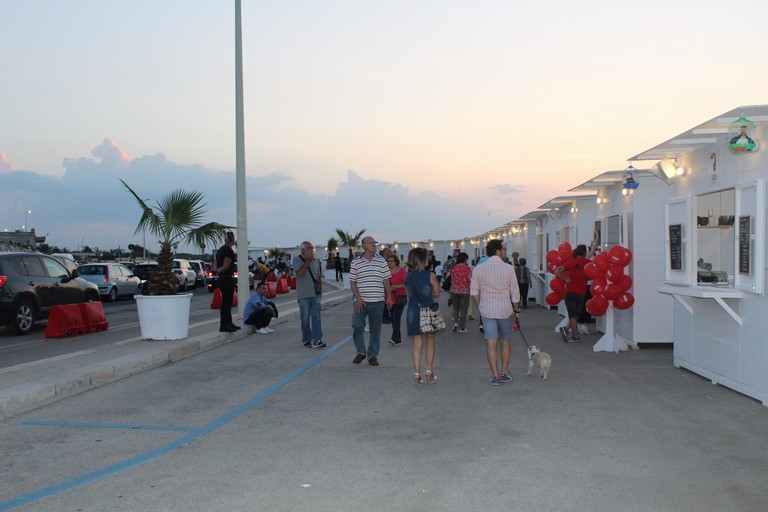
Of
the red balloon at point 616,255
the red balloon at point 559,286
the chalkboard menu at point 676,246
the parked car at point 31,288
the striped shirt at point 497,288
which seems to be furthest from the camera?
the parked car at point 31,288

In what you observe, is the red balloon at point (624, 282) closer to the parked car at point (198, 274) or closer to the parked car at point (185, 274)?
the parked car at point (185, 274)

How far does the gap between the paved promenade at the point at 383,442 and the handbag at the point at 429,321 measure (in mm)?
737

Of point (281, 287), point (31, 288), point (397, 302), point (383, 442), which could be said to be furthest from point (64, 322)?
point (281, 287)

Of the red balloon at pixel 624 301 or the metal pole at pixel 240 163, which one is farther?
the metal pole at pixel 240 163

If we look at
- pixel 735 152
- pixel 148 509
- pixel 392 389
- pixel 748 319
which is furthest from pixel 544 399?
pixel 148 509

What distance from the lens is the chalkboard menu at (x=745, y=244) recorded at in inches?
306

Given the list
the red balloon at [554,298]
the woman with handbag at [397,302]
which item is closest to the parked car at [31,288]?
the woman with handbag at [397,302]

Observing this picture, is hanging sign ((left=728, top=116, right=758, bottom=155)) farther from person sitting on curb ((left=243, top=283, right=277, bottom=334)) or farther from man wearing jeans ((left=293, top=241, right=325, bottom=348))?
person sitting on curb ((left=243, top=283, right=277, bottom=334))

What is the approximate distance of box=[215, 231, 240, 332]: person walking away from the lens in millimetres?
12945

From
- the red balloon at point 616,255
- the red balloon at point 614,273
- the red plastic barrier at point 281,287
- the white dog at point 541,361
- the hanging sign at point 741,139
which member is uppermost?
the hanging sign at point 741,139

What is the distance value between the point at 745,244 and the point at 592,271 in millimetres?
4278

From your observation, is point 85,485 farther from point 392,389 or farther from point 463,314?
point 463,314

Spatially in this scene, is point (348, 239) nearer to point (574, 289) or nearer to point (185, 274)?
point (185, 274)

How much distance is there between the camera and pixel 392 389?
8586 millimetres
